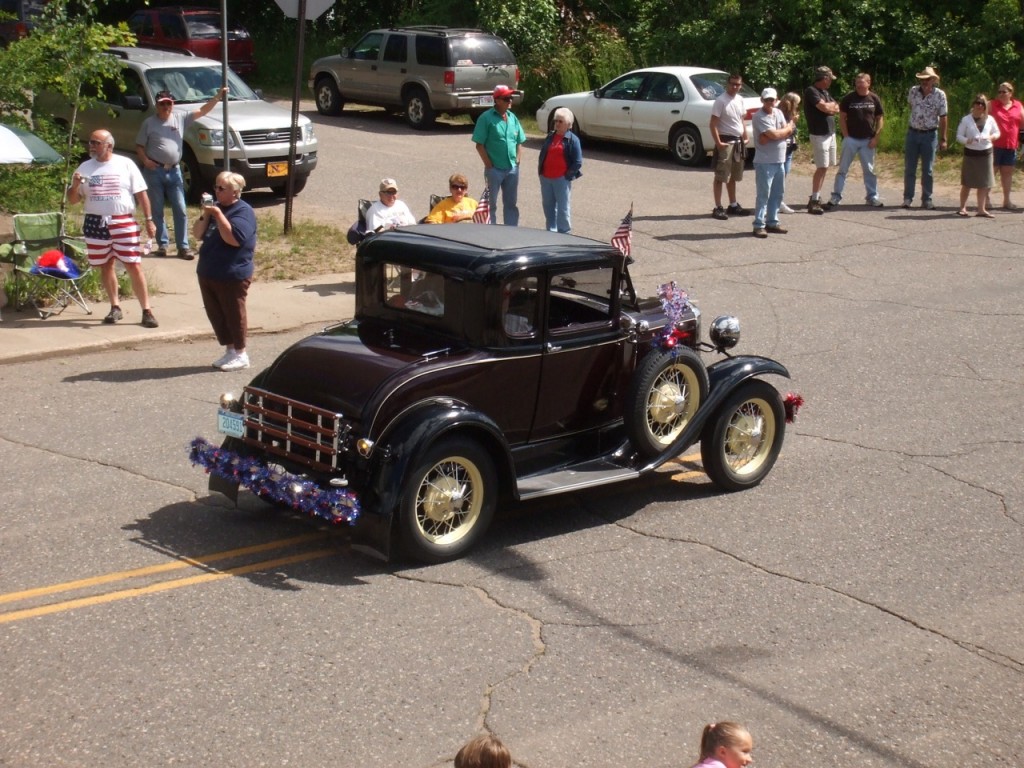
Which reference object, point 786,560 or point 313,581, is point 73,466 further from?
point 786,560

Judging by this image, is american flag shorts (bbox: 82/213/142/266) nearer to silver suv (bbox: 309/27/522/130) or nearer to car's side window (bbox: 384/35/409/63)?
silver suv (bbox: 309/27/522/130)

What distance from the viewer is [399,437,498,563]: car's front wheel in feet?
24.0

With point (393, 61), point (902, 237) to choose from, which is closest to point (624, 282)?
point (902, 237)

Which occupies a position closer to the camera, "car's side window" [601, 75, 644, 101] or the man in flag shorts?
the man in flag shorts

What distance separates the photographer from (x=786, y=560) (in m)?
7.87

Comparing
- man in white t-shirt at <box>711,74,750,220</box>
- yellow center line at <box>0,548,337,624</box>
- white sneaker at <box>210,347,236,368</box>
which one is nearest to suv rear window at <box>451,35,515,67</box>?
man in white t-shirt at <box>711,74,750,220</box>

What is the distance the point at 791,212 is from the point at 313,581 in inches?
529

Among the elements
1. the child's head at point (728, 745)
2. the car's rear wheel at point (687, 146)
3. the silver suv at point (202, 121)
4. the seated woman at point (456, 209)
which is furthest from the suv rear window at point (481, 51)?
the child's head at point (728, 745)

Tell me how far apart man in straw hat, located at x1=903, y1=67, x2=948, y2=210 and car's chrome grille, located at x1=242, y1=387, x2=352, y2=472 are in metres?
13.9

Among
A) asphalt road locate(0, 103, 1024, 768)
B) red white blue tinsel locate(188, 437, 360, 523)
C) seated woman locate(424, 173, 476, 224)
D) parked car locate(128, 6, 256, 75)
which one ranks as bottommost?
asphalt road locate(0, 103, 1024, 768)

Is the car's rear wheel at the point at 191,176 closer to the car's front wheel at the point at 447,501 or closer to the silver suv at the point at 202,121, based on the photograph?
the silver suv at the point at 202,121

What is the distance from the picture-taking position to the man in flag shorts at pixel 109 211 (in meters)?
12.4

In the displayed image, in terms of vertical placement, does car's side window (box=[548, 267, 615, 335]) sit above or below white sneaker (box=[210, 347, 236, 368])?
above

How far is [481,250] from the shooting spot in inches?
316
